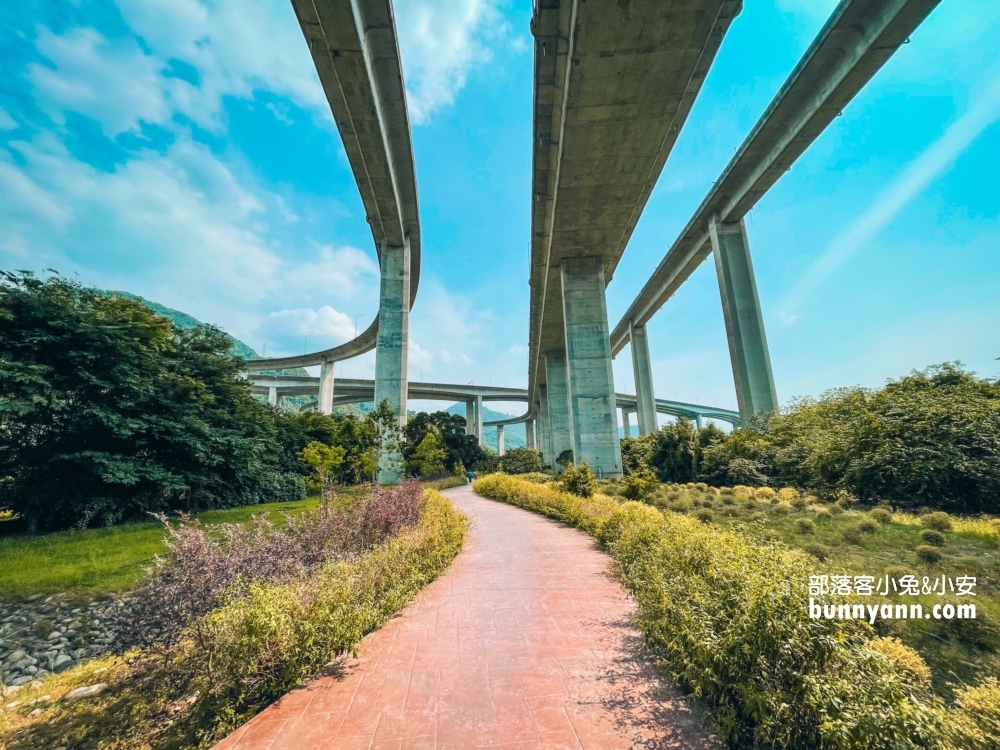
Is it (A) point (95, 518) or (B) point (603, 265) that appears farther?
(B) point (603, 265)

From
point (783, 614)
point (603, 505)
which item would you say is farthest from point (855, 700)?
point (603, 505)

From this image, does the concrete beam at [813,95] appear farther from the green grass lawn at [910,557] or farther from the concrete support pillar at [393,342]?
the concrete support pillar at [393,342]

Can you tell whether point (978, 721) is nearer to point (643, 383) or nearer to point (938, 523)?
point (938, 523)

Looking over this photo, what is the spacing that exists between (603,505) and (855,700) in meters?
7.90

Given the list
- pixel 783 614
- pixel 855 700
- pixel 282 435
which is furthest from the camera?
pixel 282 435

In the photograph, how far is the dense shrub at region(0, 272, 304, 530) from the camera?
999 cm

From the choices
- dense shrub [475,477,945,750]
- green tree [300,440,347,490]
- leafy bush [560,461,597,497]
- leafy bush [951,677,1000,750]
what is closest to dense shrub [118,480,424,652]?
dense shrub [475,477,945,750]

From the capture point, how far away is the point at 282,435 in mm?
22453

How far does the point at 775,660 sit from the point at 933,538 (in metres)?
5.66

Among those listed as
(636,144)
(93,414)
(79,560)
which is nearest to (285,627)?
(79,560)

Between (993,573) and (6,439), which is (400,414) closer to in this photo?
(6,439)

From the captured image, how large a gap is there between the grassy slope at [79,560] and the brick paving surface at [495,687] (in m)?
3.62

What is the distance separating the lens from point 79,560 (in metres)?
7.94

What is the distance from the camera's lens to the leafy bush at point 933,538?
19.6 ft
